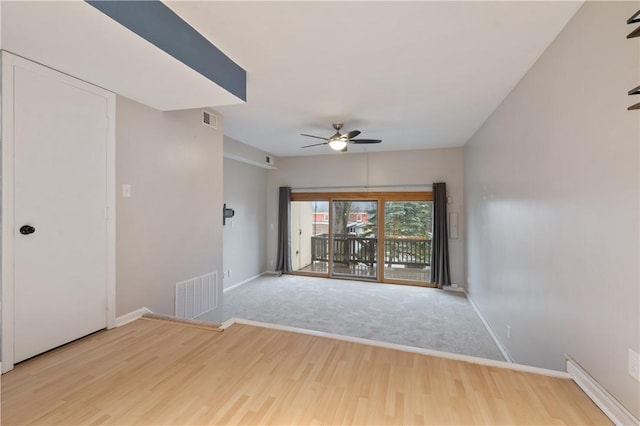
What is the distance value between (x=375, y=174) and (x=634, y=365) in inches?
198

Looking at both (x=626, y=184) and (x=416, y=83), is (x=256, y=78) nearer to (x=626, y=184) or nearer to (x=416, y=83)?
(x=416, y=83)

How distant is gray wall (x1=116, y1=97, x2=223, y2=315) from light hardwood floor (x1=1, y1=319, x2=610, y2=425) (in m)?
0.69

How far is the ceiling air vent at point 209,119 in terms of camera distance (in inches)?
133

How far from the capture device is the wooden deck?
5895 mm

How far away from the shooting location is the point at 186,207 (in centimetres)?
314

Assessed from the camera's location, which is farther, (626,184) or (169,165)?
(169,165)

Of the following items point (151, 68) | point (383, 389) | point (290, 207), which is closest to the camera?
point (383, 389)

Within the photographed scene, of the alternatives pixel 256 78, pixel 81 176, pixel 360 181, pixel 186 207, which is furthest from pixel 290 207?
pixel 81 176

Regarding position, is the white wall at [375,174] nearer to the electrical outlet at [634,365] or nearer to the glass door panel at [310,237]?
the glass door panel at [310,237]

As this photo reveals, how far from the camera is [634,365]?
4.05 feet

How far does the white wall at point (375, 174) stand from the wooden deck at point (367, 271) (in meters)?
0.65

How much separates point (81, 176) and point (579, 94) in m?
3.51

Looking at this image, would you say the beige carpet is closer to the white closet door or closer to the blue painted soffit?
the white closet door

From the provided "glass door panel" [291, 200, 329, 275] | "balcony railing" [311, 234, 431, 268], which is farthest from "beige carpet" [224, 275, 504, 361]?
"glass door panel" [291, 200, 329, 275]
